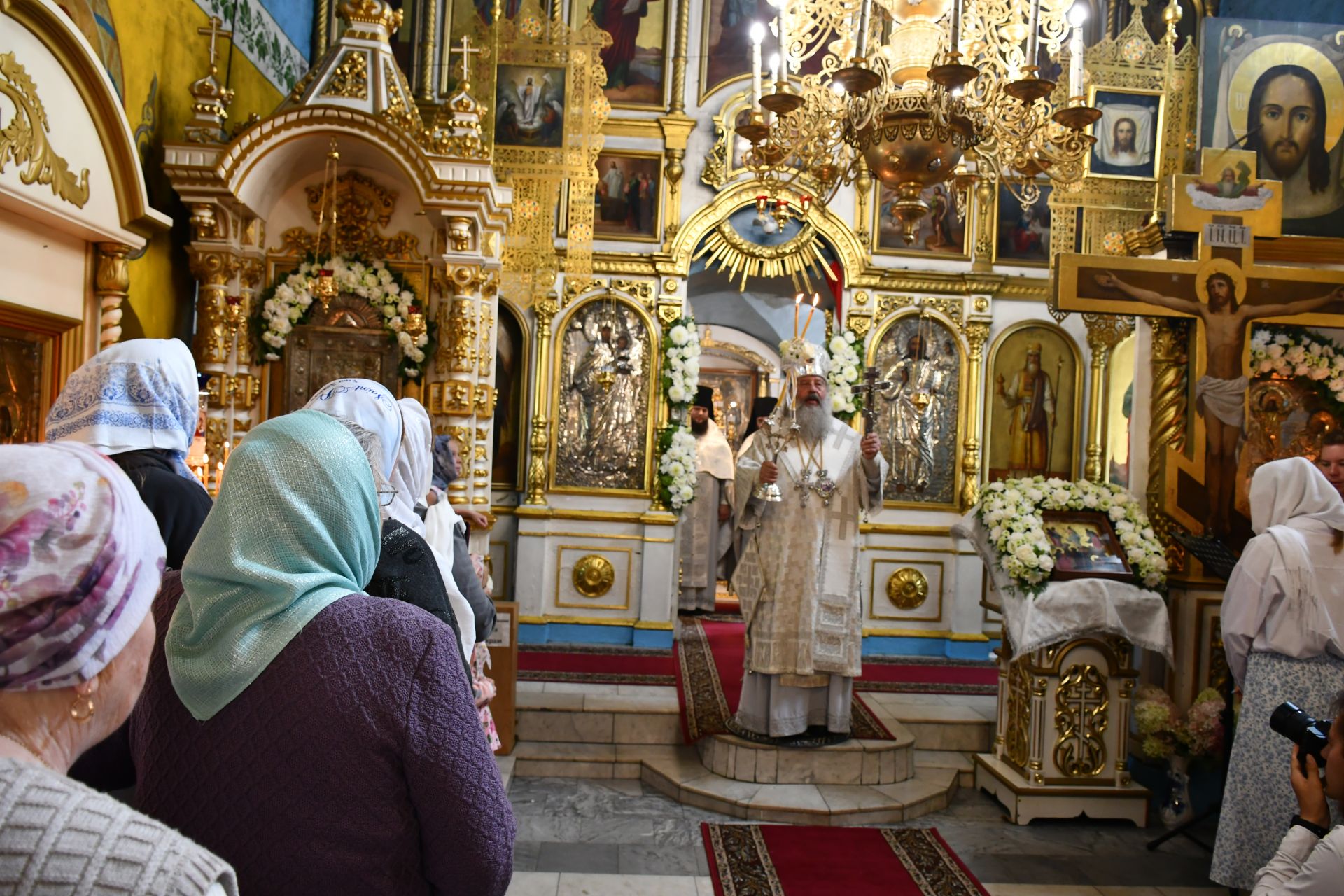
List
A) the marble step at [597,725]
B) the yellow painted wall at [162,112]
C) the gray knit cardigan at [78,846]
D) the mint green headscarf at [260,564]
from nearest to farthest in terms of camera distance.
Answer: the gray knit cardigan at [78,846], the mint green headscarf at [260,564], the yellow painted wall at [162,112], the marble step at [597,725]

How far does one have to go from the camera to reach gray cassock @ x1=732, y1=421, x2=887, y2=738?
20.2 ft

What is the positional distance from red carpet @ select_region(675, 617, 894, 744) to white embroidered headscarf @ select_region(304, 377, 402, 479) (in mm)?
4136

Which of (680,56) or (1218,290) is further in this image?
(680,56)

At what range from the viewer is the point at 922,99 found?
497cm

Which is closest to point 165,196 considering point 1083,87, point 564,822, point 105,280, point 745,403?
point 105,280

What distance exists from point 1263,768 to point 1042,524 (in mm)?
1863

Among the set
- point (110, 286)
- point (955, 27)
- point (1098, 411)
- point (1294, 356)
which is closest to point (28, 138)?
point (110, 286)

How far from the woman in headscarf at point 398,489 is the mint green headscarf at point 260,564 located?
0.29 meters

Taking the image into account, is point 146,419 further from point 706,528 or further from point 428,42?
point 706,528

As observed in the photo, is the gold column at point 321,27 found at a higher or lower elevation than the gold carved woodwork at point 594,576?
higher

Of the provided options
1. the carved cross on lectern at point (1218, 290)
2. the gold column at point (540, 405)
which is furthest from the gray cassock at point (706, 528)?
the carved cross on lectern at point (1218, 290)

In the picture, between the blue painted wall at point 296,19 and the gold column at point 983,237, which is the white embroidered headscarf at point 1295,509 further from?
the blue painted wall at point 296,19

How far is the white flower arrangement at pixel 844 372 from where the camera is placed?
30.3 feet

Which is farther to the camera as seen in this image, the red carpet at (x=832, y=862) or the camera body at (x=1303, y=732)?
the red carpet at (x=832, y=862)
